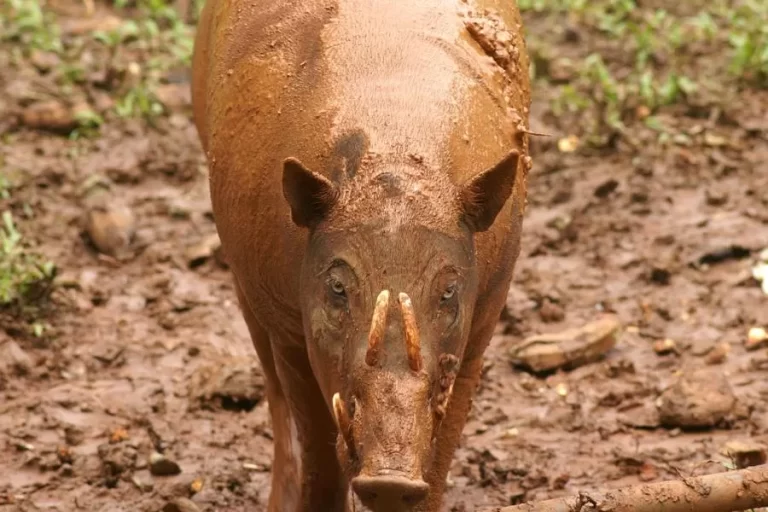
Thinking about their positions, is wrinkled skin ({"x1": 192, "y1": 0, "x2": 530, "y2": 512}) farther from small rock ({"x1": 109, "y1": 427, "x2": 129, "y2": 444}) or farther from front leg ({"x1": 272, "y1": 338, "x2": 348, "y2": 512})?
small rock ({"x1": 109, "y1": 427, "x2": 129, "y2": 444})

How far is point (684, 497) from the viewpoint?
13.9 feet

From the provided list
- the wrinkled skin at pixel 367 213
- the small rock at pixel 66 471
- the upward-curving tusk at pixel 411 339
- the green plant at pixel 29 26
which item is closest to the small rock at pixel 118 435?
the small rock at pixel 66 471

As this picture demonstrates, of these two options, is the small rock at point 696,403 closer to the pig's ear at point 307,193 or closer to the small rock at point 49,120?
the pig's ear at point 307,193

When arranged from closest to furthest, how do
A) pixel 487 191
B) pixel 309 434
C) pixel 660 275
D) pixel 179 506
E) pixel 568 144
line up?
pixel 487 191, pixel 309 434, pixel 179 506, pixel 660 275, pixel 568 144

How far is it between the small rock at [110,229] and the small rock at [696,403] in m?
2.74

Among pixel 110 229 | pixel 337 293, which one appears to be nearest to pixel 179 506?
pixel 337 293

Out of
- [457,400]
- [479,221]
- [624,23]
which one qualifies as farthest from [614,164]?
[479,221]

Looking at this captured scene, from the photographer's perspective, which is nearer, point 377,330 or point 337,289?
point 377,330

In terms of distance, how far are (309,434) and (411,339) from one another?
1.44 meters

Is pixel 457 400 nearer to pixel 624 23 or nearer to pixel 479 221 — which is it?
pixel 479 221

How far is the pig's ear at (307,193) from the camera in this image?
3758 mm

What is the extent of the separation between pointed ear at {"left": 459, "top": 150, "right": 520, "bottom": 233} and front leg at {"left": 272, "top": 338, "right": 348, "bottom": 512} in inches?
31.3

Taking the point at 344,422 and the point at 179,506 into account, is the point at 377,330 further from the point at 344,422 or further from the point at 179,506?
the point at 179,506

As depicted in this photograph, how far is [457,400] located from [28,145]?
14.0 ft
